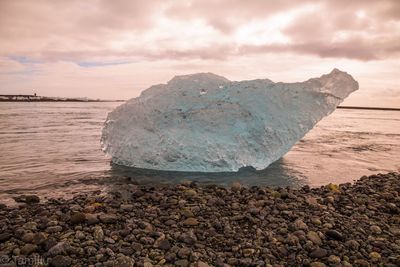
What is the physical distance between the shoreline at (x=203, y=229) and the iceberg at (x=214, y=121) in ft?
8.02

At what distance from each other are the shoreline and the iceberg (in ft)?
8.02

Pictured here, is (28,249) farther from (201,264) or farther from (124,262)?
(201,264)

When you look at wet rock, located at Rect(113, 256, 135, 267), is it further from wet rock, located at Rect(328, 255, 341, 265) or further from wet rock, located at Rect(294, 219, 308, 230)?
wet rock, located at Rect(294, 219, 308, 230)

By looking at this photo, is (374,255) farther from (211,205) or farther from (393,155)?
(393,155)

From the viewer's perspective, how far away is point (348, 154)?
13289mm

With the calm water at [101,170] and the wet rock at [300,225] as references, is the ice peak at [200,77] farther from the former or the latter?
the wet rock at [300,225]

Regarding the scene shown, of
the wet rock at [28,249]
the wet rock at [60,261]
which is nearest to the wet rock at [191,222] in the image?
the wet rock at [60,261]

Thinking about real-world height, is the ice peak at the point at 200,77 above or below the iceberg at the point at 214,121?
above

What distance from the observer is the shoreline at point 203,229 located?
12.4 feet

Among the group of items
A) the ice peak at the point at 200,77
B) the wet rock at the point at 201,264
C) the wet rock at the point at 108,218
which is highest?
the ice peak at the point at 200,77

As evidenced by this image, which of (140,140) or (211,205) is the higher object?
(140,140)

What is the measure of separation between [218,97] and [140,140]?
8.98 feet

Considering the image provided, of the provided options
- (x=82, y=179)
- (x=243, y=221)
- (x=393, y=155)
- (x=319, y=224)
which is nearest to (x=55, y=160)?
(x=82, y=179)

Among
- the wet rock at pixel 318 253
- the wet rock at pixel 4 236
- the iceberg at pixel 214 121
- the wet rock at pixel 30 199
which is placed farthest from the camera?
the iceberg at pixel 214 121
